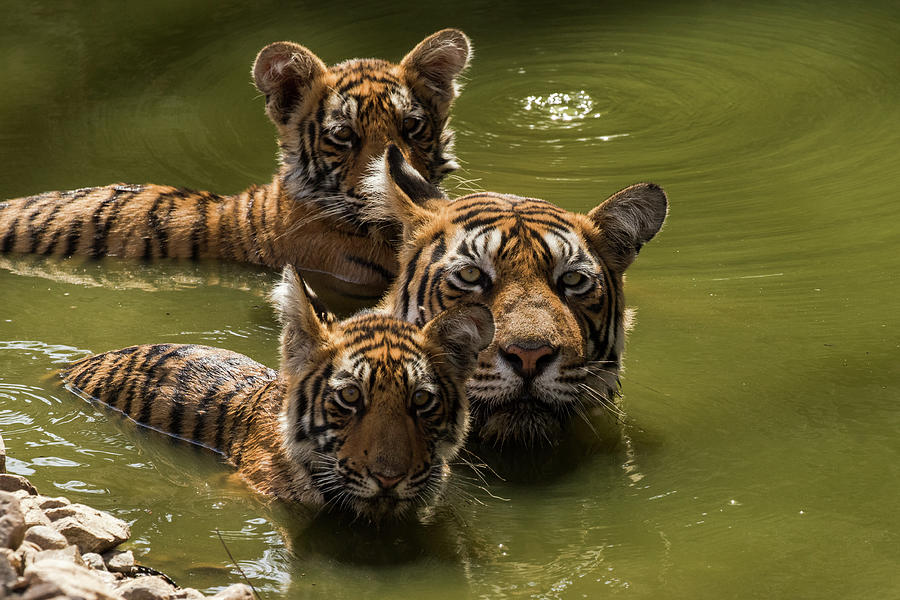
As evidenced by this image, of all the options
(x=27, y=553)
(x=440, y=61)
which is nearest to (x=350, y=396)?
(x=27, y=553)

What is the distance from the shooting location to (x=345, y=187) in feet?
16.1

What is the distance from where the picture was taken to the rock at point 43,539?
2.63 meters

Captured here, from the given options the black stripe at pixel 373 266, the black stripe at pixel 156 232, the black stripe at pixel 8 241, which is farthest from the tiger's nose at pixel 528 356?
the black stripe at pixel 8 241

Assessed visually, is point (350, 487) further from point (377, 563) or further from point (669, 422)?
point (669, 422)

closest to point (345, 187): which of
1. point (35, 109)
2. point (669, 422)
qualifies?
point (669, 422)

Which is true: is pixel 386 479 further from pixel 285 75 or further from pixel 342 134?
pixel 285 75

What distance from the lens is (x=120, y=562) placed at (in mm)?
2848

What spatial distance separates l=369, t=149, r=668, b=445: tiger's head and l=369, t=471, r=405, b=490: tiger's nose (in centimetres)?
47

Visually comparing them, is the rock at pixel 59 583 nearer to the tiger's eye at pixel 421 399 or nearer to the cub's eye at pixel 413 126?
the tiger's eye at pixel 421 399

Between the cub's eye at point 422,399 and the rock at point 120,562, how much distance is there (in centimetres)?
73

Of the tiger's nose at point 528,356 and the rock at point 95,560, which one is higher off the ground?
the tiger's nose at point 528,356

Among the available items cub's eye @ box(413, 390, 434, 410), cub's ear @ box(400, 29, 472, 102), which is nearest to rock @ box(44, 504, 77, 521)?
cub's eye @ box(413, 390, 434, 410)

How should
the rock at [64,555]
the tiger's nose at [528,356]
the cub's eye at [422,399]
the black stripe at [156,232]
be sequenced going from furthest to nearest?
the black stripe at [156,232] → the tiger's nose at [528,356] → the cub's eye at [422,399] → the rock at [64,555]

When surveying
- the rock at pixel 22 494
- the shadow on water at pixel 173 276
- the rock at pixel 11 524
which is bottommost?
the rock at pixel 22 494
